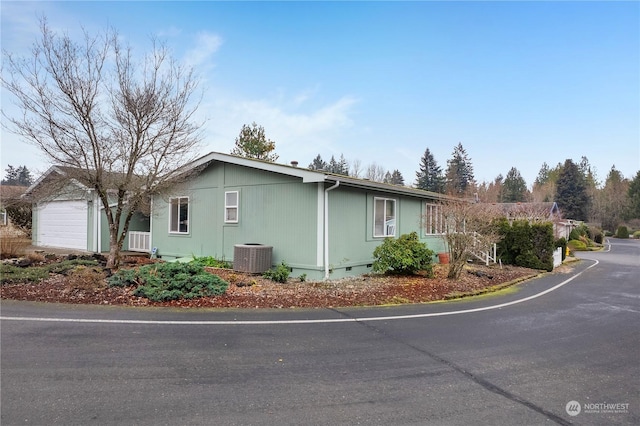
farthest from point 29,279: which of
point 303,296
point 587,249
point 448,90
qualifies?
point 587,249

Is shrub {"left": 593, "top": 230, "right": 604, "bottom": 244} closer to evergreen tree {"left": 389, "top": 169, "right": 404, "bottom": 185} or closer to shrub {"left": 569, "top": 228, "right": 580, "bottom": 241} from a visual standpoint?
shrub {"left": 569, "top": 228, "right": 580, "bottom": 241}

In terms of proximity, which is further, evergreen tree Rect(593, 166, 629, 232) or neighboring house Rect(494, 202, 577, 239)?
evergreen tree Rect(593, 166, 629, 232)

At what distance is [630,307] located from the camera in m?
8.09

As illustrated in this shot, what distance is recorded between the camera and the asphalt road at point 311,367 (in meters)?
3.04

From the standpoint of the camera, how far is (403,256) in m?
11.0

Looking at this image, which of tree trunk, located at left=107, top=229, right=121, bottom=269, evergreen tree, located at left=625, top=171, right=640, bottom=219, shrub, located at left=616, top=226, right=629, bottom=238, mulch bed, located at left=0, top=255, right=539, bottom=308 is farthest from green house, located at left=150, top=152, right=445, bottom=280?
evergreen tree, located at left=625, top=171, right=640, bottom=219

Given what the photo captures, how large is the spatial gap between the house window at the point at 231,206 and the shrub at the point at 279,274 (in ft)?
8.61

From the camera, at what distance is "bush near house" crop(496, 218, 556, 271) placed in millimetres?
15031

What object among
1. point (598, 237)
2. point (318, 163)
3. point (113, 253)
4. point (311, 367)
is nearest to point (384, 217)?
point (113, 253)

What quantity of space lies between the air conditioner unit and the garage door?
951 centimetres

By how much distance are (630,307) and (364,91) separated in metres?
13.5

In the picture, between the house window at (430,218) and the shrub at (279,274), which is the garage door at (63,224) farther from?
the house window at (430,218)

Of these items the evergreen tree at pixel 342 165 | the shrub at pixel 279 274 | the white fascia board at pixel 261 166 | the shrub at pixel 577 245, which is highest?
the evergreen tree at pixel 342 165

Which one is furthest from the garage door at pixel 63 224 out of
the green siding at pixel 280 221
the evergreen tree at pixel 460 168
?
the evergreen tree at pixel 460 168
